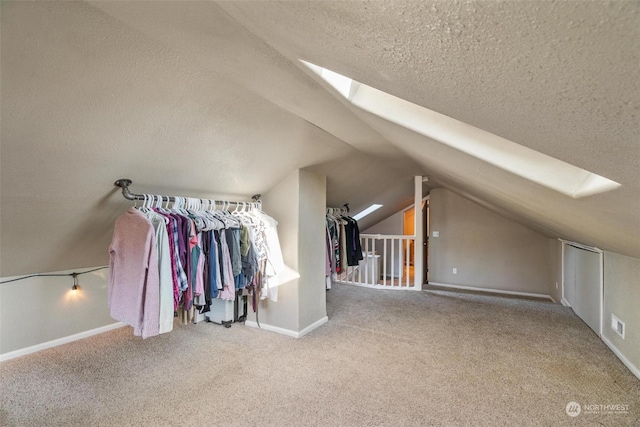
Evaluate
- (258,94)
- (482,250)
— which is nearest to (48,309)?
(258,94)

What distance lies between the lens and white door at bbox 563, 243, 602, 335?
3.22 meters

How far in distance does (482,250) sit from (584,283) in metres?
2.03

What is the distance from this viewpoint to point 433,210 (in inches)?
243

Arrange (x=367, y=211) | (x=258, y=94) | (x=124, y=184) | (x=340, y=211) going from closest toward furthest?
(x=258, y=94) < (x=124, y=184) < (x=340, y=211) < (x=367, y=211)

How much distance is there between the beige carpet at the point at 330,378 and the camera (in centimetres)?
194

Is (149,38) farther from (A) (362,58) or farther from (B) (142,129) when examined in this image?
(A) (362,58)

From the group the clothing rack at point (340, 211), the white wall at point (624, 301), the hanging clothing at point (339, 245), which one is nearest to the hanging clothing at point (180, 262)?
the hanging clothing at point (339, 245)

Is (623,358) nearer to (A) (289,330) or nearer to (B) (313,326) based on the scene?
(B) (313,326)

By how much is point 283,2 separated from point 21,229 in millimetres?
2591

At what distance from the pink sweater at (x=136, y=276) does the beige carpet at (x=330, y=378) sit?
62 cm

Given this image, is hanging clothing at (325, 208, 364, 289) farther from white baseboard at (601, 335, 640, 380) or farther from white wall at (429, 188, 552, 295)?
white baseboard at (601, 335, 640, 380)

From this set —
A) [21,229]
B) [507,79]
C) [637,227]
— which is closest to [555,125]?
[507,79]

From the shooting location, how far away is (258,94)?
193 centimetres

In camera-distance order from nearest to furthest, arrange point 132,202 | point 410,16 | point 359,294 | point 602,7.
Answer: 1. point 602,7
2. point 410,16
3. point 132,202
4. point 359,294
